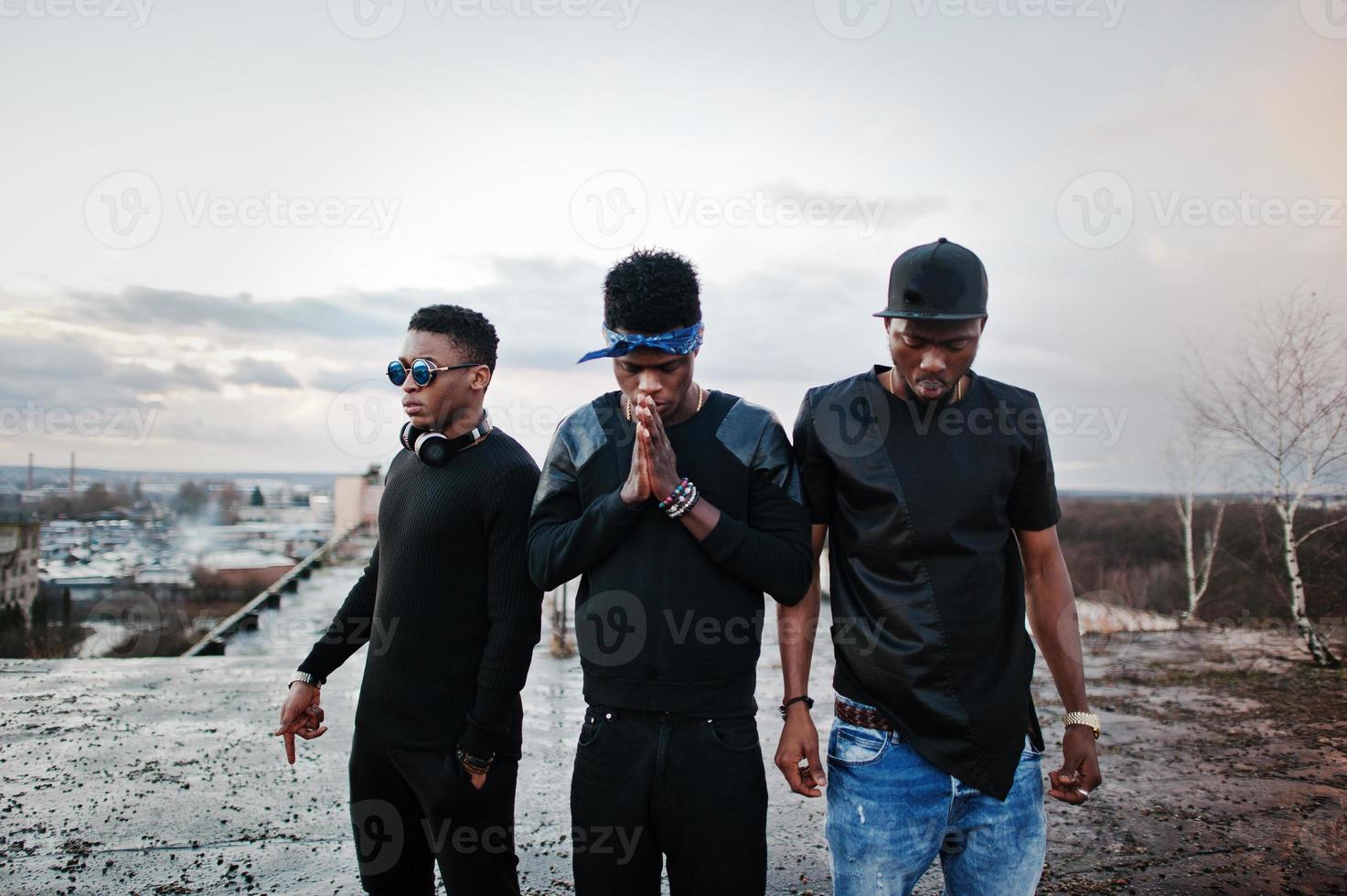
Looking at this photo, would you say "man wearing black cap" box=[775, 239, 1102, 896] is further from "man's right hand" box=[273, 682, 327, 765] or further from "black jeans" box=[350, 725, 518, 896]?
"man's right hand" box=[273, 682, 327, 765]

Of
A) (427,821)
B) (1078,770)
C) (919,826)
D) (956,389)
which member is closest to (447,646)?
(427,821)

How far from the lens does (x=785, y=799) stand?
19.0ft

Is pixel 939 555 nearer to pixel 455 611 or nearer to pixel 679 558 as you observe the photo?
pixel 679 558

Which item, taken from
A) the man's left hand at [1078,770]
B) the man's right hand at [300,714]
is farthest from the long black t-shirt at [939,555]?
the man's right hand at [300,714]

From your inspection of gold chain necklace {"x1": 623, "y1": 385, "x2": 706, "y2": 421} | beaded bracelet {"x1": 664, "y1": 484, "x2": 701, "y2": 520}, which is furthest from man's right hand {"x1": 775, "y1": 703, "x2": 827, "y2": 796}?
gold chain necklace {"x1": 623, "y1": 385, "x2": 706, "y2": 421}

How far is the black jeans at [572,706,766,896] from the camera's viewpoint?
7.47ft

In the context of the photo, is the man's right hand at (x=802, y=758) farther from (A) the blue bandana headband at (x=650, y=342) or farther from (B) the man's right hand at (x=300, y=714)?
(B) the man's right hand at (x=300, y=714)

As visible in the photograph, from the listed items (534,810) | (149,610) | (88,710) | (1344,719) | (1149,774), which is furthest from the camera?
(149,610)

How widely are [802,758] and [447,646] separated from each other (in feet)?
3.90

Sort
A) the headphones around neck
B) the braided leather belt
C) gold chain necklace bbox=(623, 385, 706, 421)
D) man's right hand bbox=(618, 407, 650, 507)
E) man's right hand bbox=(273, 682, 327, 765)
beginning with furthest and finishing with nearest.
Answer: man's right hand bbox=(273, 682, 327, 765) < the headphones around neck < gold chain necklace bbox=(623, 385, 706, 421) < the braided leather belt < man's right hand bbox=(618, 407, 650, 507)

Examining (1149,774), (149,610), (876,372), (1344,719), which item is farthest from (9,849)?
(149,610)

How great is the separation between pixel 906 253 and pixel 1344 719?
8.70 meters

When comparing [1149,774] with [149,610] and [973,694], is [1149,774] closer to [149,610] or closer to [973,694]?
[973,694]

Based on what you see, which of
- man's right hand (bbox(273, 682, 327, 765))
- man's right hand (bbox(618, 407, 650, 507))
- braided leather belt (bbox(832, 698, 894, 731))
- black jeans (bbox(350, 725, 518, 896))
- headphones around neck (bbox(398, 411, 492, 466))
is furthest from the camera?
man's right hand (bbox(273, 682, 327, 765))
